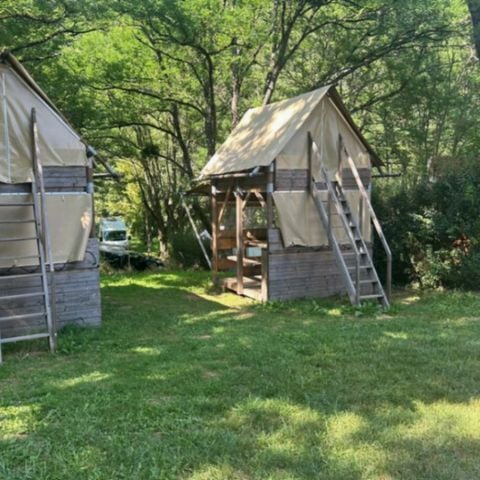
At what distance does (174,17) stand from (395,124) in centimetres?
1067

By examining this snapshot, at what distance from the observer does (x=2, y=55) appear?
7.56 meters

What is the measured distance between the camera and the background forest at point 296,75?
1177 centimetres

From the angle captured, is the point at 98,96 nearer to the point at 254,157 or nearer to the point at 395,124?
the point at 254,157

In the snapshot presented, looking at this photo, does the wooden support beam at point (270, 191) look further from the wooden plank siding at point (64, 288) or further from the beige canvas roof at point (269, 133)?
the wooden plank siding at point (64, 288)

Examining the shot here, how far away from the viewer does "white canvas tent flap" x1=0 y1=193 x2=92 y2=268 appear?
7.93 meters

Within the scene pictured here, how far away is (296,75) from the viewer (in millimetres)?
18828

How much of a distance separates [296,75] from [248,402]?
52.3 ft

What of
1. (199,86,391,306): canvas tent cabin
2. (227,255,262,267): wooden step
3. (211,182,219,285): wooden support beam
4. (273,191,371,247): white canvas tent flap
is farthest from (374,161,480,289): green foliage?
(211,182,219,285): wooden support beam

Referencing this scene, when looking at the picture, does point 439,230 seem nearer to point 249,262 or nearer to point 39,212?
point 249,262

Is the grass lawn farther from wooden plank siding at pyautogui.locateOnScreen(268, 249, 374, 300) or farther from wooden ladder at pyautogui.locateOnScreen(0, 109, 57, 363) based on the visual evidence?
wooden plank siding at pyautogui.locateOnScreen(268, 249, 374, 300)

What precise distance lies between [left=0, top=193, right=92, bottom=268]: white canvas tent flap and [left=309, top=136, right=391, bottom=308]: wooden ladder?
4.55 metres

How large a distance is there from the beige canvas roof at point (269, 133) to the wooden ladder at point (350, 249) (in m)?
0.63

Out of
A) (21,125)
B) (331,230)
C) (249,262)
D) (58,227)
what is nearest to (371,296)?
(331,230)

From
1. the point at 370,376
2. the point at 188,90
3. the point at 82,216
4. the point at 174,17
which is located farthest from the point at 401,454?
the point at 188,90
